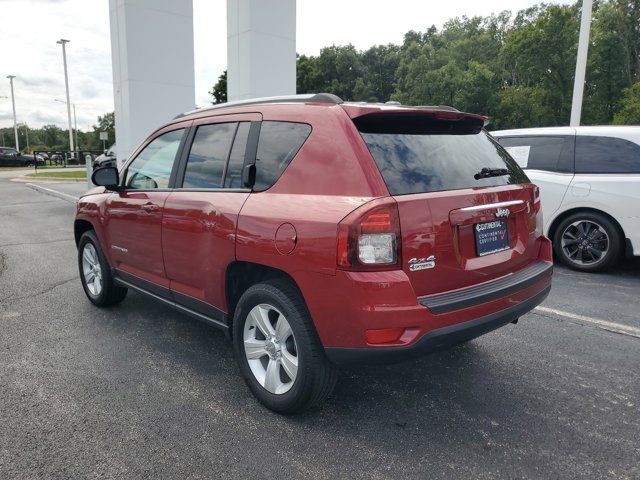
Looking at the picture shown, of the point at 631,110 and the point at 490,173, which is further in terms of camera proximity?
the point at 631,110

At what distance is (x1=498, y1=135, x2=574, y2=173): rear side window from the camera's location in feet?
20.8

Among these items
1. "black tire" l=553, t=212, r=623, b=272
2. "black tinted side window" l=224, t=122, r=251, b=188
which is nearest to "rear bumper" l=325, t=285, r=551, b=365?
"black tinted side window" l=224, t=122, r=251, b=188

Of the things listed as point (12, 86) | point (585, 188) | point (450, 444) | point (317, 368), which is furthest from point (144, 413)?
point (12, 86)

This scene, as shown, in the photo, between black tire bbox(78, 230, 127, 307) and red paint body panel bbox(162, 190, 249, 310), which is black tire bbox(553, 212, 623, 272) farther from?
black tire bbox(78, 230, 127, 307)

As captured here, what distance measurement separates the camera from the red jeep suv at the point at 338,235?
2.37m

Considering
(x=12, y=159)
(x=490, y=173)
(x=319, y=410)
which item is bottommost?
(x=319, y=410)

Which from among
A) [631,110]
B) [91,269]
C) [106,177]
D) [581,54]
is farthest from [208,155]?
[631,110]

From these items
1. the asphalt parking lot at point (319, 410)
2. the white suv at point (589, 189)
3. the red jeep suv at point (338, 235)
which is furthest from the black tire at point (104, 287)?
the white suv at point (589, 189)

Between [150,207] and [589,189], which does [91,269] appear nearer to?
[150,207]

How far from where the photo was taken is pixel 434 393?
3.06 meters

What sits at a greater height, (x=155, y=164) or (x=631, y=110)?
(x=631, y=110)

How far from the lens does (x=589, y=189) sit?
604 cm

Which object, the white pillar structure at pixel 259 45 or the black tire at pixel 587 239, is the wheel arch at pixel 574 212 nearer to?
the black tire at pixel 587 239

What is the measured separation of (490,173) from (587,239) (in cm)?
394
